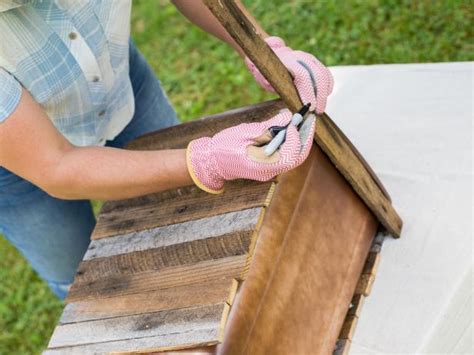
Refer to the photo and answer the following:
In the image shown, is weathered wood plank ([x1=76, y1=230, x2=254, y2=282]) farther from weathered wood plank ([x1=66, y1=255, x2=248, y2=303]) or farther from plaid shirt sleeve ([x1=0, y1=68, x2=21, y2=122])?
plaid shirt sleeve ([x1=0, y1=68, x2=21, y2=122])

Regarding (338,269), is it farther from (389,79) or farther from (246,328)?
(389,79)

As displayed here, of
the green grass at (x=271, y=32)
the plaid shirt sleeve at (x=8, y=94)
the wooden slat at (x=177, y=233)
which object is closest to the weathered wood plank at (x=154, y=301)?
the wooden slat at (x=177, y=233)

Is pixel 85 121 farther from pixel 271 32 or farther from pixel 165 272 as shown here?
pixel 271 32

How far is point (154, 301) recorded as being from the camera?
147 centimetres

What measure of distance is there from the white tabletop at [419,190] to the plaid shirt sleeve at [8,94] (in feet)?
3.02

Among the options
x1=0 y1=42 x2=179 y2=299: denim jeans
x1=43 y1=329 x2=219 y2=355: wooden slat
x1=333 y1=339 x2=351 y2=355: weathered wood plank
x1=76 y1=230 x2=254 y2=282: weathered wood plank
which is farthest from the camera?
x1=0 y1=42 x2=179 y2=299: denim jeans

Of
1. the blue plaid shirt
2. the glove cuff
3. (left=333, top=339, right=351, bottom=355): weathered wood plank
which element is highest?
the blue plaid shirt

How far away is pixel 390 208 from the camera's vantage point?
1716 mm

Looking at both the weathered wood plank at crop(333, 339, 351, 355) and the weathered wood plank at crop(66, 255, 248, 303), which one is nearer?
the weathered wood plank at crop(66, 255, 248, 303)

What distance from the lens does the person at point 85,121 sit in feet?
4.50

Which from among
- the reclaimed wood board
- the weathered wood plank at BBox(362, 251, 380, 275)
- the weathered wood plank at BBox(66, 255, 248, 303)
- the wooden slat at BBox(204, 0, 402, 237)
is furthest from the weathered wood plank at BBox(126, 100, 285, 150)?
the weathered wood plank at BBox(362, 251, 380, 275)

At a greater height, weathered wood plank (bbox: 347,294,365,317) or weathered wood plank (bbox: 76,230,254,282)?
weathered wood plank (bbox: 76,230,254,282)

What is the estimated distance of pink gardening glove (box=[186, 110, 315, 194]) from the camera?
134cm

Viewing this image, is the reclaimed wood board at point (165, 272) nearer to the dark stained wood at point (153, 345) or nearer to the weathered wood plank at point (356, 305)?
the dark stained wood at point (153, 345)
